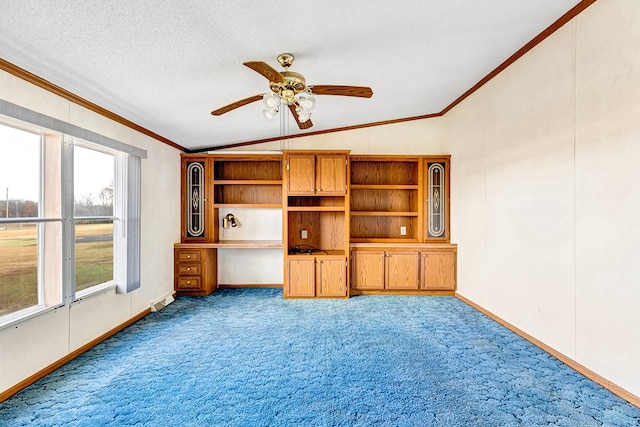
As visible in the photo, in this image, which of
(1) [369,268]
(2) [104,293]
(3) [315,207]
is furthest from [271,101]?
(1) [369,268]

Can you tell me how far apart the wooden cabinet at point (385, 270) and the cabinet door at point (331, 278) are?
23 cm

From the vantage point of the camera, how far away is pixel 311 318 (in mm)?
3771

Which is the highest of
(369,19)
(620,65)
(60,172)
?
(369,19)

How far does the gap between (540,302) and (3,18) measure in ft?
15.0

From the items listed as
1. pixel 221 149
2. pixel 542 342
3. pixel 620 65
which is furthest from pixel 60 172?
pixel 542 342

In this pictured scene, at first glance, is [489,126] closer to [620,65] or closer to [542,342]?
[620,65]

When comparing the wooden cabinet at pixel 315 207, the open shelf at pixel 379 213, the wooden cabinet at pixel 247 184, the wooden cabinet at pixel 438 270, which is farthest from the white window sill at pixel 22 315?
the wooden cabinet at pixel 438 270

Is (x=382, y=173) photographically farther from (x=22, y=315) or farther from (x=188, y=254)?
(x=22, y=315)

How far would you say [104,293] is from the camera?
10.5ft

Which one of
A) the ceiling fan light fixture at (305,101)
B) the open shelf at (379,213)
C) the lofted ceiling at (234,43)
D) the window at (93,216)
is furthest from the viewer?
the open shelf at (379,213)

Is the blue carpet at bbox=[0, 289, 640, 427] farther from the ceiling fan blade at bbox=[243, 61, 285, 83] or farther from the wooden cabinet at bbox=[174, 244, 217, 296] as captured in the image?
the ceiling fan blade at bbox=[243, 61, 285, 83]

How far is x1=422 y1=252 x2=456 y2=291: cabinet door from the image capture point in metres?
4.71

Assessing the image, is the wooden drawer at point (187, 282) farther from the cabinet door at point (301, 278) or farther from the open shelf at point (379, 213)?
the open shelf at point (379, 213)

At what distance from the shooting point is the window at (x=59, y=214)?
2320 millimetres
